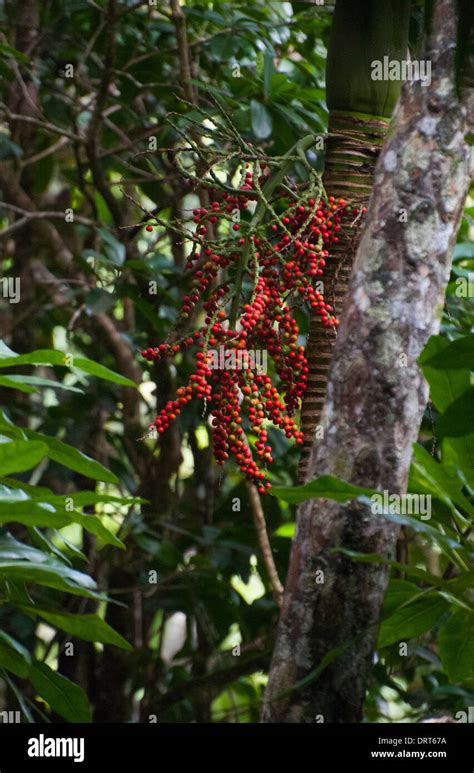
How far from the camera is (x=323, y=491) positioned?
0.87 metres

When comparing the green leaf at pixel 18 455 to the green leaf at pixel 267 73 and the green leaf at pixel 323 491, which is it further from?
the green leaf at pixel 267 73

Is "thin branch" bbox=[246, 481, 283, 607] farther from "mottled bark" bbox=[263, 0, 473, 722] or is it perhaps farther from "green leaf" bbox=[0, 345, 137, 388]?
"mottled bark" bbox=[263, 0, 473, 722]

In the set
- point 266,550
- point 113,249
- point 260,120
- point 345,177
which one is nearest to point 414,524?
point 345,177

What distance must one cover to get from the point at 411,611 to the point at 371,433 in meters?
0.33

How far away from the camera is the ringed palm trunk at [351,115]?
3.97ft

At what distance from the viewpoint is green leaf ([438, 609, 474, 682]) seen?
3.86 ft

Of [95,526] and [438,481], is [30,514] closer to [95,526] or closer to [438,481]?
[95,526]

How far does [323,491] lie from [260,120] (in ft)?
3.78

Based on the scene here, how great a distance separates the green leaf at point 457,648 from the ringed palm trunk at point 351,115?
31 cm

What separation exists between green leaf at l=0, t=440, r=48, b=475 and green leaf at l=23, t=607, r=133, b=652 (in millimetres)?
294

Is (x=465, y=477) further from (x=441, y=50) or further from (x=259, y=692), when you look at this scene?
(x=259, y=692)

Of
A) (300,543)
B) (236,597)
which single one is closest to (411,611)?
(300,543)

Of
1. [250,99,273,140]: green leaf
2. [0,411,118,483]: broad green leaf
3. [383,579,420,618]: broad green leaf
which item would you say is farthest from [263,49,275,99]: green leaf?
[383,579,420,618]: broad green leaf

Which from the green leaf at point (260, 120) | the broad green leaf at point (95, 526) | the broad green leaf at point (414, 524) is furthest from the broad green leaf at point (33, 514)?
the green leaf at point (260, 120)
